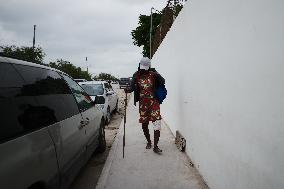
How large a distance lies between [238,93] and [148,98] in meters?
3.47

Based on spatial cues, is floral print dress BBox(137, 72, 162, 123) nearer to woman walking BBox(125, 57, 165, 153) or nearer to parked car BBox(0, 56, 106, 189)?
woman walking BBox(125, 57, 165, 153)

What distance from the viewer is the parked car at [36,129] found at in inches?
92.0

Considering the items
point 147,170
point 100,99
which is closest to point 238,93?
point 147,170

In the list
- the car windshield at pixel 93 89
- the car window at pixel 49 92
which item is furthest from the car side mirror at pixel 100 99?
the car windshield at pixel 93 89

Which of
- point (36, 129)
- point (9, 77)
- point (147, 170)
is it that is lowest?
point (147, 170)

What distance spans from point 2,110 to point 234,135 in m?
2.17

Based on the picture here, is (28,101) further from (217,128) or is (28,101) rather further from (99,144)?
(99,144)

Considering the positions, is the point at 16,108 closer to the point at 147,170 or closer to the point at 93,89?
the point at 147,170

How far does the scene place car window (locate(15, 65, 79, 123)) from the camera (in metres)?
3.09

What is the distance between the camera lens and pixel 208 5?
178 inches

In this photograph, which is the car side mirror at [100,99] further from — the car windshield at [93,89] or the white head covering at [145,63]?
the car windshield at [93,89]

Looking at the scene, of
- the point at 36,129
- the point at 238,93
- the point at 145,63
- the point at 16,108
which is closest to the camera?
the point at 16,108

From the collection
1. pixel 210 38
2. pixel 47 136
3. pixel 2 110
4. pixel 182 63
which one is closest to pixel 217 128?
pixel 210 38

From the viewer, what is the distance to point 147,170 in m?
5.36
